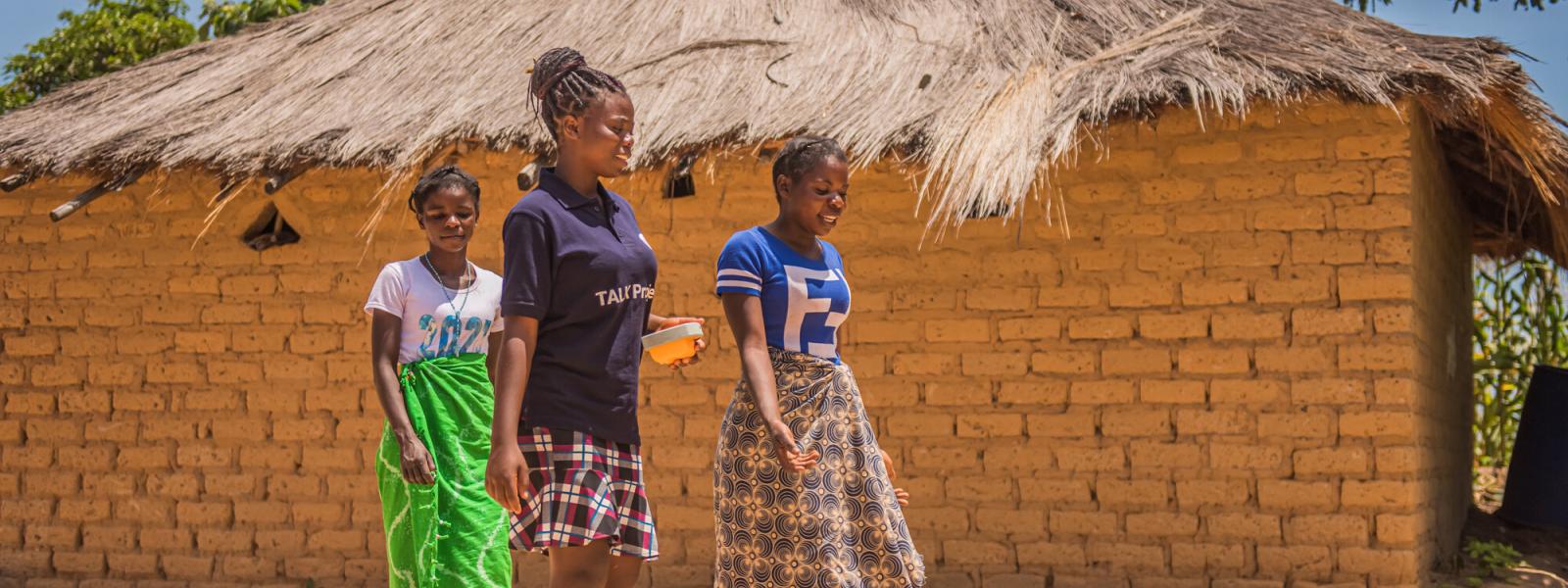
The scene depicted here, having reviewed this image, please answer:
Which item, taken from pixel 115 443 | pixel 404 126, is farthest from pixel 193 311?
pixel 404 126

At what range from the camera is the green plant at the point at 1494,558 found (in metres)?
6.59

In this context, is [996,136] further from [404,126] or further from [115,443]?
[115,443]

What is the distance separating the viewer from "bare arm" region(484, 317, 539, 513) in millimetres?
2816

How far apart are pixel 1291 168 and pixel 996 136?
1127mm

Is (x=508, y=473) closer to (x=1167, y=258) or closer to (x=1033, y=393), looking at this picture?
(x=1033, y=393)

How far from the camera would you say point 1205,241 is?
561cm

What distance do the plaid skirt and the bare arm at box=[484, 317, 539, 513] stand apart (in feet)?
0.14

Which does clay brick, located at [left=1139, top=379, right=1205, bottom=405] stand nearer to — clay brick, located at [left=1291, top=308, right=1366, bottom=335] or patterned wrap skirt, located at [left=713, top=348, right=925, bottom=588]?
clay brick, located at [left=1291, top=308, right=1366, bottom=335]

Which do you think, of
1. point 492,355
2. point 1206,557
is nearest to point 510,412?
point 492,355

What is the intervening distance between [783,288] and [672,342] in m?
0.27

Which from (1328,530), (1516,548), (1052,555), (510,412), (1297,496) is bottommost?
(1516,548)

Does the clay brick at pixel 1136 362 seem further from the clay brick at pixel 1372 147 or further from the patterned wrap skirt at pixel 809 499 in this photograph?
the patterned wrap skirt at pixel 809 499

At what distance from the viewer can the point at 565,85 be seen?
9.97 feet

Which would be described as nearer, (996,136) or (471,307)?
(471,307)
